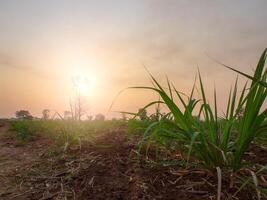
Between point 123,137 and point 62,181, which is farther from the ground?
point 123,137

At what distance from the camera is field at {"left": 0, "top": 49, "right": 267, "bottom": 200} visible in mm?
2262

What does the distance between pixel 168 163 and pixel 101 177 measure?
20.2 inches

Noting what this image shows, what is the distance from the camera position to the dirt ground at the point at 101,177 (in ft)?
7.63

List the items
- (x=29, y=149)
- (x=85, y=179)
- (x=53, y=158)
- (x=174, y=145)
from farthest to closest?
(x=29, y=149) → (x=53, y=158) → (x=174, y=145) → (x=85, y=179)

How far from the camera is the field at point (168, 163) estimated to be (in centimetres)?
226

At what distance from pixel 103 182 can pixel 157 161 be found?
19.0 inches

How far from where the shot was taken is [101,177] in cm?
266

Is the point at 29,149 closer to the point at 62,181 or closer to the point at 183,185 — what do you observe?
the point at 62,181

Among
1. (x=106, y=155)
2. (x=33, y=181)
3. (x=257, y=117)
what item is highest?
(x=257, y=117)

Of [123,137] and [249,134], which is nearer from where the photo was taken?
[249,134]

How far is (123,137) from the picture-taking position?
388 cm

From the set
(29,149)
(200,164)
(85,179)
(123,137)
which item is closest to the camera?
(200,164)

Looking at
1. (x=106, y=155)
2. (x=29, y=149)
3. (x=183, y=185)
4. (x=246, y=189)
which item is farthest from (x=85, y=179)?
(x=29, y=149)

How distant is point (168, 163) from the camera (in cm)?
259
